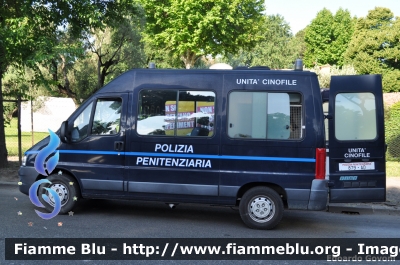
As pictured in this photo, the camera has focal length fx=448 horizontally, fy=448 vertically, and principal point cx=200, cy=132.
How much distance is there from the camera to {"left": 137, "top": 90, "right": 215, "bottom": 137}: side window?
734cm

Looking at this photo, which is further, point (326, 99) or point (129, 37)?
point (129, 37)

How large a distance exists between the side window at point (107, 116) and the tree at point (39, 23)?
366 centimetres

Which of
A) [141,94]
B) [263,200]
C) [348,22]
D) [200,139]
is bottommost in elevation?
[263,200]

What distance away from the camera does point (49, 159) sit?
305 inches

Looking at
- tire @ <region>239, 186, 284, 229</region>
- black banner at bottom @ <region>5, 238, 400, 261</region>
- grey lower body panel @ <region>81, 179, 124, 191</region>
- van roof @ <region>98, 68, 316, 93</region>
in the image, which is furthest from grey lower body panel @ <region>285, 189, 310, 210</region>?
grey lower body panel @ <region>81, 179, 124, 191</region>

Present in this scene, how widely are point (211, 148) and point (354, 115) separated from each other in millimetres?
2775

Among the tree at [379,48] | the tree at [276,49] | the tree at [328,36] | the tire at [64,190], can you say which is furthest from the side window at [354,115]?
the tree at [328,36]

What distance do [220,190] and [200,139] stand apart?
89 centimetres

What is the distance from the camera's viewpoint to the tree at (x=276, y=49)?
61312 millimetres

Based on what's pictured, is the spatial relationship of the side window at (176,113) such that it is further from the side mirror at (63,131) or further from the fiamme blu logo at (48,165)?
the fiamme blu logo at (48,165)

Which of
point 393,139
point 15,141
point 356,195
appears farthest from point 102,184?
point 15,141

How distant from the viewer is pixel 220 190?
727 centimetres

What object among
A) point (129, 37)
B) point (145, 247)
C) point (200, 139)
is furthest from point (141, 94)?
point (129, 37)

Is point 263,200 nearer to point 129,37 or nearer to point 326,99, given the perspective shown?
point 326,99
